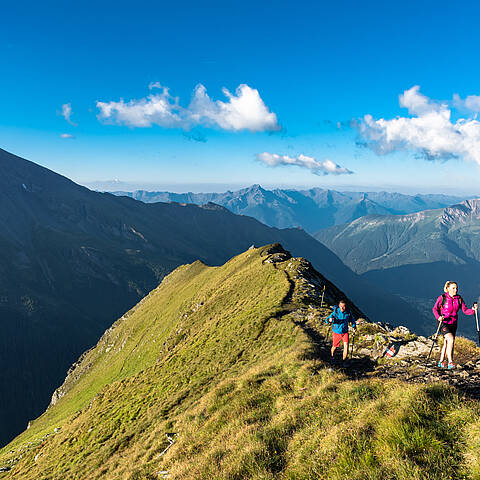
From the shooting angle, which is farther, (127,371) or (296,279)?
(127,371)

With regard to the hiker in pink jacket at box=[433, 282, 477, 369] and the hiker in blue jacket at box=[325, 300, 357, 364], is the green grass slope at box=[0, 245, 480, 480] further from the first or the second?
the hiker in pink jacket at box=[433, 282, 477, 369]

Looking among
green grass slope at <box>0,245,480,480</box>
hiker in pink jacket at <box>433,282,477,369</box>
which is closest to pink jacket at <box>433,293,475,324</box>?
hiker in pink jacket at <box>433,282,477,369</box>

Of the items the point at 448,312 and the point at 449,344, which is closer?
the point at 449,344

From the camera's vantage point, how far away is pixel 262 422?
411 inches

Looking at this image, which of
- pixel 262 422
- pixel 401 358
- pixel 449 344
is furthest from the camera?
pixel 401 358

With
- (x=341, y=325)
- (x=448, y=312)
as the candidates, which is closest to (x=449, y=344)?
(x=448, y=312)

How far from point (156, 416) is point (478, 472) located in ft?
61.6

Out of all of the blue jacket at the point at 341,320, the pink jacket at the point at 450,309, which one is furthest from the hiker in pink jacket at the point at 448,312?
the blue jacket at the point at 341,320

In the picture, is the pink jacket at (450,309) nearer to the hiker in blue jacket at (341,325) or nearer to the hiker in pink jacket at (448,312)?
the hiker in pink jacket at (448,312)

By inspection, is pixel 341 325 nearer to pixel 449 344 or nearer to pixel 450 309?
pixel 449 344

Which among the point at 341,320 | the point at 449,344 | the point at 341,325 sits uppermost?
the point at 449,344

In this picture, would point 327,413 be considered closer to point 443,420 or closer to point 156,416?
point 443,420

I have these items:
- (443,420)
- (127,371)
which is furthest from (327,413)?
(127,371)

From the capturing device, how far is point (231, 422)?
37.1 feet
